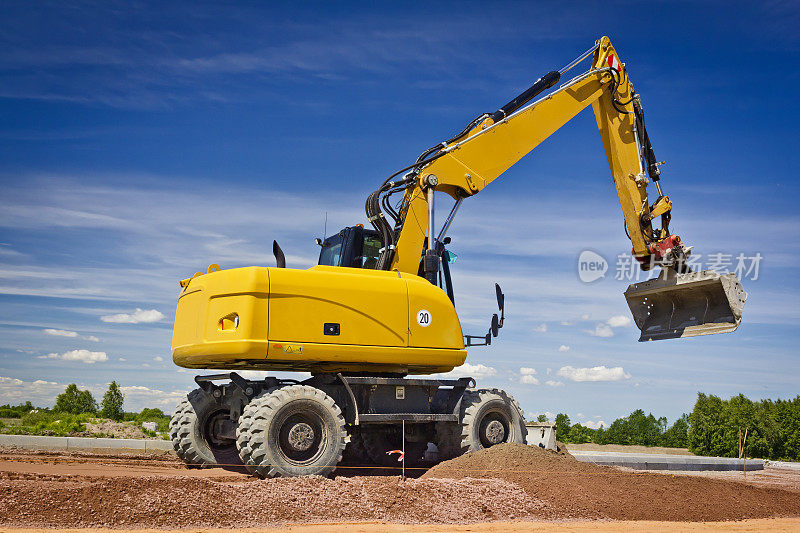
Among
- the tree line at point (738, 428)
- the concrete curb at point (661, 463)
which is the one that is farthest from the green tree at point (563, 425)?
the concrete curb at point (661, 463)

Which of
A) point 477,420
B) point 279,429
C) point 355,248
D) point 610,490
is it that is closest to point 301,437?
point 279,429

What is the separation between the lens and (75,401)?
2333 centimetres

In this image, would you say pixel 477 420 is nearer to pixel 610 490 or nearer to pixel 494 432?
pixel 494 432

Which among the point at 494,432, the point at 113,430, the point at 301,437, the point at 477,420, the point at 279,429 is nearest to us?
the point at 279,429

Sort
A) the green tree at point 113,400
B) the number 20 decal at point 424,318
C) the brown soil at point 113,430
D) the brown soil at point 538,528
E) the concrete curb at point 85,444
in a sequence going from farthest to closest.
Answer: the green tree at point 113,400 → the brown soil at point 113,430 → the concrete curb at point 85,444 → the number 20 decal at point 424,318 → the brown soil at point 538,528

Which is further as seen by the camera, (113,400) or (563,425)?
(563,425)

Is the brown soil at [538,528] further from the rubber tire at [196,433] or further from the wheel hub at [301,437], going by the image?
the rubber tire at [196,433]

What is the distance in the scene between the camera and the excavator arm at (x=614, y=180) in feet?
44.0

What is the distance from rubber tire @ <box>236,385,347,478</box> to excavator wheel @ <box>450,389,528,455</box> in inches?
101

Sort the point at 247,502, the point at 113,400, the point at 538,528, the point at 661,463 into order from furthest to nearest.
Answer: the point at 113,400 < the point at 661,463 < the point at 538,528 < the point at 247,502

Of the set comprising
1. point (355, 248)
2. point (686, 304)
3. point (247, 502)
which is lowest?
point (247, 502)

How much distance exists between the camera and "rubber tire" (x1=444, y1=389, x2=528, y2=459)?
12.9 m

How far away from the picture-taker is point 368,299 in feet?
38.8

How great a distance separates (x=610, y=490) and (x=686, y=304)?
5.91 metres
